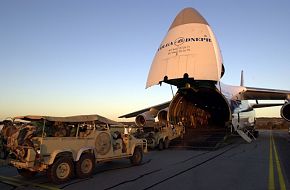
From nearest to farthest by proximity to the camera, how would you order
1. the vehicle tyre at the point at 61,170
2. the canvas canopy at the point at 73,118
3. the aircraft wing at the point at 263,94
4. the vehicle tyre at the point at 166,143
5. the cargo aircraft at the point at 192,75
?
the vehicle tyre at the point at 61,170, the canvas canopy at the point at 73,118, the cargo aircraft at the point at 192,75, the vehicle tyre at the point at 166,143, the aircraft wing at the point at 263,94

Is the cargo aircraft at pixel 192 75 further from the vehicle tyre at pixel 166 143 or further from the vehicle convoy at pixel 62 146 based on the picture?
the vehicle convoy at pixel 62 146

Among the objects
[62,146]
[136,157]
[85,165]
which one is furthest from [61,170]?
[136,157]

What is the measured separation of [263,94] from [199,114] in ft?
17.5

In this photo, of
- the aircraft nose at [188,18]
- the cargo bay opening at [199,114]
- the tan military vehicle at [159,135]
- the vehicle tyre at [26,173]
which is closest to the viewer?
the vehicle tyre at [26,173]

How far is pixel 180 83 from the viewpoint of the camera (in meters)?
18.1

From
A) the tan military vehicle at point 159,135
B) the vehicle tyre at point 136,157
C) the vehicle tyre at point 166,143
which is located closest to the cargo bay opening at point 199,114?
the tan military vehicle at point 159,135

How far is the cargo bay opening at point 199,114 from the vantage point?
18875mm

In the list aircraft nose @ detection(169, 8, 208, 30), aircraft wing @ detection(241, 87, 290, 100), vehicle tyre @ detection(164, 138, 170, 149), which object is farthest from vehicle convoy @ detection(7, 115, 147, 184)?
aircraft wing @ detection(241, 87, 290, 100)

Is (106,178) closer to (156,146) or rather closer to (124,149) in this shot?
(124,149)

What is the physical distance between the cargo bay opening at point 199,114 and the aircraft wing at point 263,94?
7.74ft

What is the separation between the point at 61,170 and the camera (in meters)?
8.22

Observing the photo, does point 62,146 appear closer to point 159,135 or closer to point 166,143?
point 159,135

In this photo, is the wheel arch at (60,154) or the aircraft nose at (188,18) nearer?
the wheel arch at (60,154)

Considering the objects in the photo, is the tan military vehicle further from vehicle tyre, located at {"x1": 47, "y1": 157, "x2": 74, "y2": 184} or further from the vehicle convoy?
vehicle tyre, located at {"x1": 47, "y1": 157, "x2": 74, "y2": 184}
